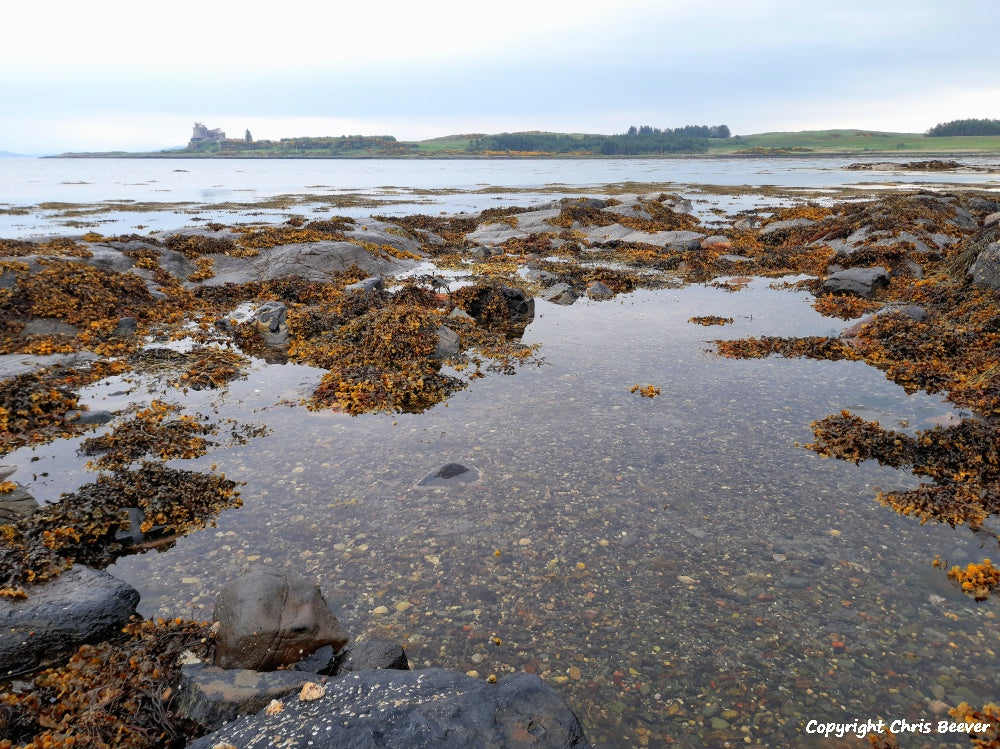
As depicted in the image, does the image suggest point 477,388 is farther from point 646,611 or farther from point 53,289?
point 53,289

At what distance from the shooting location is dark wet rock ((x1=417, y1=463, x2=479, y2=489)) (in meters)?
8.78

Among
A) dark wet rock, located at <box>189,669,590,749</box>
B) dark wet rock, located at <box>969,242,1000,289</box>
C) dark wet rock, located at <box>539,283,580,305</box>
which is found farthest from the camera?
dark wet rock, located at <box>539,283,580,305</box>

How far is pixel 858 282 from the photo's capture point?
69.6 ft

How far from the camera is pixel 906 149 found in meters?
180

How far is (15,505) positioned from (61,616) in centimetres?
298

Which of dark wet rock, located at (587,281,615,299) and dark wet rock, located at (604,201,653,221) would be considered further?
dark wet rock, located at (604,201,653,221)

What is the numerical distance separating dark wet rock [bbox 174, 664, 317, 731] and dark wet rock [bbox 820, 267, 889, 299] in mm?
22849

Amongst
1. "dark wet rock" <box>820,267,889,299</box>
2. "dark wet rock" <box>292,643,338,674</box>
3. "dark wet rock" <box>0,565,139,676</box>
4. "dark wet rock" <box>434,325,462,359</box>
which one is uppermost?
"dark wet rock" <box>820,267,889,299</box>

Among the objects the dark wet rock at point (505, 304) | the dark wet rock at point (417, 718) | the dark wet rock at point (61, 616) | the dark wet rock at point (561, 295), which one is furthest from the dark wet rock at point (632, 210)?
→ the dark wet rock at point (417, 718)

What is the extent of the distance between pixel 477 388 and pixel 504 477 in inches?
167

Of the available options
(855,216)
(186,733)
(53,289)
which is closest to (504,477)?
(186,733)

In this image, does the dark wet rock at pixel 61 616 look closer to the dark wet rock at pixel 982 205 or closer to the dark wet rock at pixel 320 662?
the dark wet rock at pixel 320 662

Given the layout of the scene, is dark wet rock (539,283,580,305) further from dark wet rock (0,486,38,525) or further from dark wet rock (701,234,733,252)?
dark wet rock (0,486,38,525)

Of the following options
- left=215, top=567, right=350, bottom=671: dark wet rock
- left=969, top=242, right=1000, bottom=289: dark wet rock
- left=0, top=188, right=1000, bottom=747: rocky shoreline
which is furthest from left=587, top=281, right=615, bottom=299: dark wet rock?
left=215, top=567, right=350, bottom=671: dark wet rock
